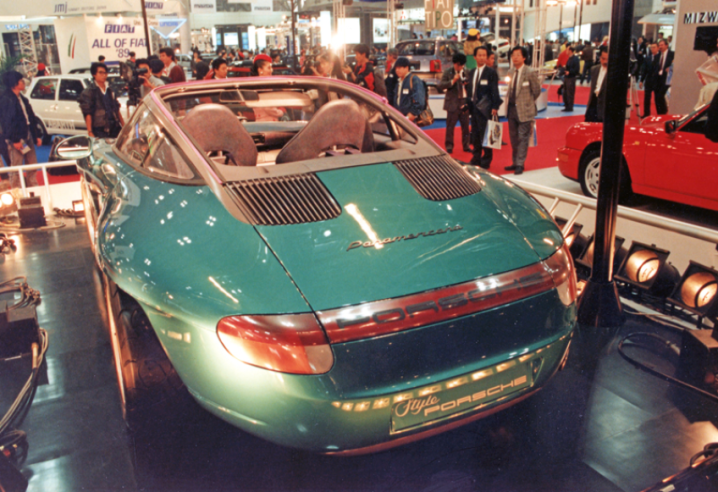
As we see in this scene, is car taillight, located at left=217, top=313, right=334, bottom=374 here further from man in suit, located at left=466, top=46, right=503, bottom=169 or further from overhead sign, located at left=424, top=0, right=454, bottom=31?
overhead sign, located at left=424, top=0, right=454, bottom=31

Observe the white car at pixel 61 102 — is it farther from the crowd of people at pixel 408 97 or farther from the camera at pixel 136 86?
the crowd of people at pixel 408 97

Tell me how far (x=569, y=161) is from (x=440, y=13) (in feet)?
34.5

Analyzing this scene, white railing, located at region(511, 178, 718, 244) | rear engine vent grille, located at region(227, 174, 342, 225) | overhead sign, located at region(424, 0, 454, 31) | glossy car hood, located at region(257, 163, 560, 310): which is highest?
overhead sign, located at region(424, 0, 454, 31)

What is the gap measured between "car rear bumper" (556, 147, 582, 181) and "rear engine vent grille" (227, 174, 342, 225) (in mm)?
4884

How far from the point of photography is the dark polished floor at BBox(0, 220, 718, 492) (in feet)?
7.27

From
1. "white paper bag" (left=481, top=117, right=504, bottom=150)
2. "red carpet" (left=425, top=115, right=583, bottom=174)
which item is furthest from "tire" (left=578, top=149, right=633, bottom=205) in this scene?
"red carpet" (left=425, top=115, right=583, bottom=174)

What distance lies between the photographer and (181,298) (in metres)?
1.93

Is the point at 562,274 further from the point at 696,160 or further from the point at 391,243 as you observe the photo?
the point at 696,160

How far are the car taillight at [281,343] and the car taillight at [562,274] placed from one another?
92cm

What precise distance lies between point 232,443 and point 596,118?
789 cm

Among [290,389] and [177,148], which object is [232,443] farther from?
[177,148]

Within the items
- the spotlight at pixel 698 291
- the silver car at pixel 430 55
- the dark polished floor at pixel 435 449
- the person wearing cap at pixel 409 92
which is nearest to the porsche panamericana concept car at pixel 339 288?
the dark polished floor at pixel 435 449

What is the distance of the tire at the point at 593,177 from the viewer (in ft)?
19.9

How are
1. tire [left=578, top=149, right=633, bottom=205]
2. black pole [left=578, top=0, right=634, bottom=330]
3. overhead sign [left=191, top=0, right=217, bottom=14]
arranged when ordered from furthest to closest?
1. overhead sign [left=191, top=0, right=217, bottom=14]
2. tire [left=578, top=149, right=633, bottom=205]
3. black pole [left=578, top=0, right=634, bottom=330]
